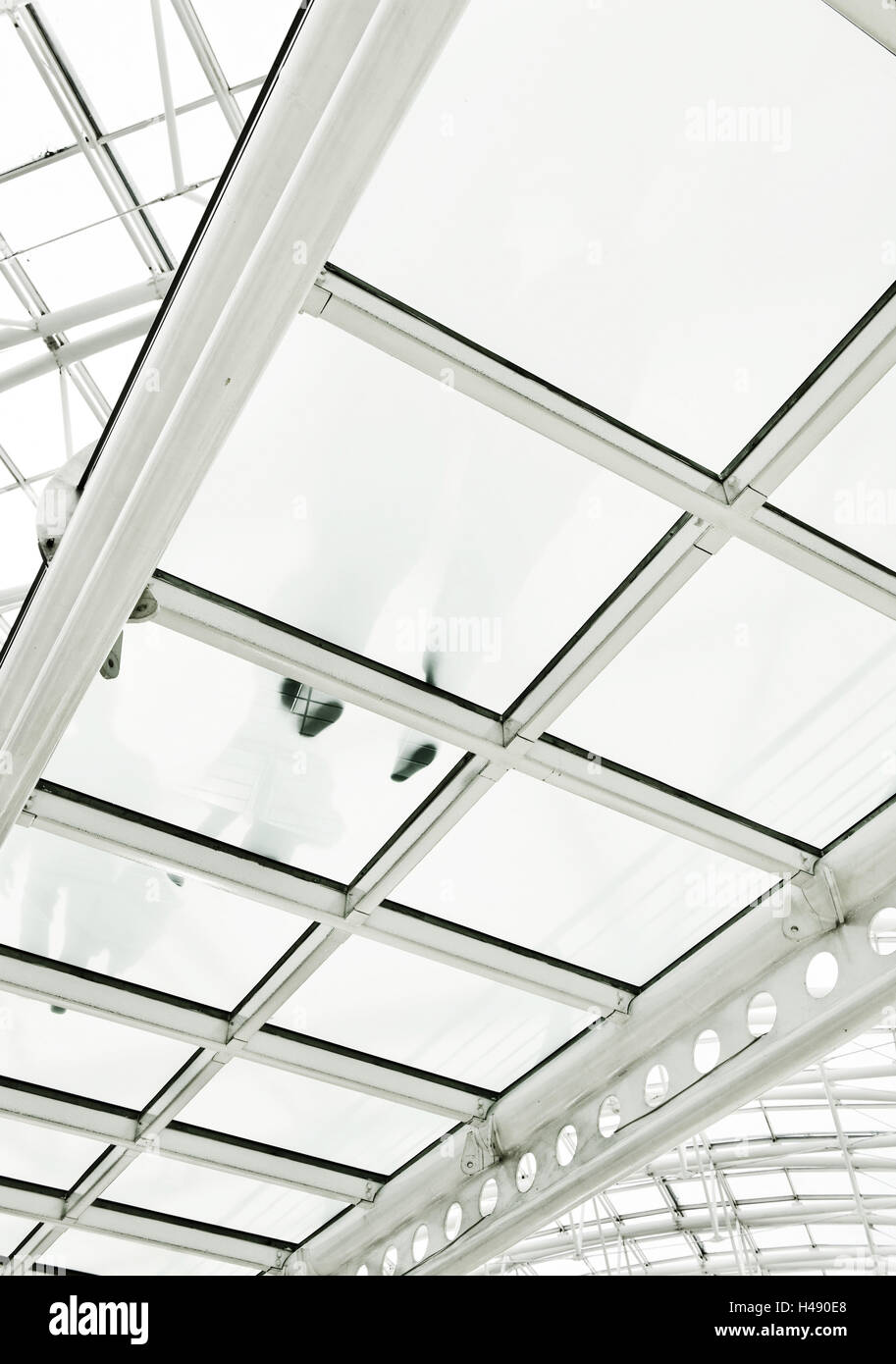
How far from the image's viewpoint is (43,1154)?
1923cm

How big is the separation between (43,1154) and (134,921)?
6271 millimetres

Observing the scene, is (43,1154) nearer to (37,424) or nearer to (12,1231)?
(12,1231)

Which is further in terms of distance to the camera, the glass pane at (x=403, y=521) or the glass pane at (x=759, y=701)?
the glass pane at (x=759, y=701)

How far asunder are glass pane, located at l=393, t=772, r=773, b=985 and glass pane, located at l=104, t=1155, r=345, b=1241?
24.0 feet

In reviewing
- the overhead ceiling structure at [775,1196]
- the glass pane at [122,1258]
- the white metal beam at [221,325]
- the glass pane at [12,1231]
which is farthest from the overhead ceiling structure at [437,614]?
the overhead ceiling structure at [775,1196]

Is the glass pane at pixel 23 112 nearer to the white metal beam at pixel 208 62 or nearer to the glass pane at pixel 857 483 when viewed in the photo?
the white metal beam at pixel 208 62

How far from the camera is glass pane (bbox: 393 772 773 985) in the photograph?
13.5m

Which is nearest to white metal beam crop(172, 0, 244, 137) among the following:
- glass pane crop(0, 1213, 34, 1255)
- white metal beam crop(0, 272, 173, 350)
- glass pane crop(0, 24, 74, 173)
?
glass pane crop(0, 24, 74, 173)

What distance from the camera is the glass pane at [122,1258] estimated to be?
21.6m

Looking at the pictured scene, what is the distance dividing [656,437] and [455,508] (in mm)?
1644

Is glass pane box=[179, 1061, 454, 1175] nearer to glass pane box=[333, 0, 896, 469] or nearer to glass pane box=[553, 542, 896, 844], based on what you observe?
glass pane box=[553, 542, 896, 844]

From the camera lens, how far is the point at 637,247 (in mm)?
9125

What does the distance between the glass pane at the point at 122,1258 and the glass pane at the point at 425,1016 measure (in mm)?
7201

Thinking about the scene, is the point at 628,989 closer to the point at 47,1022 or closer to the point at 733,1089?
the point at 733,1089
